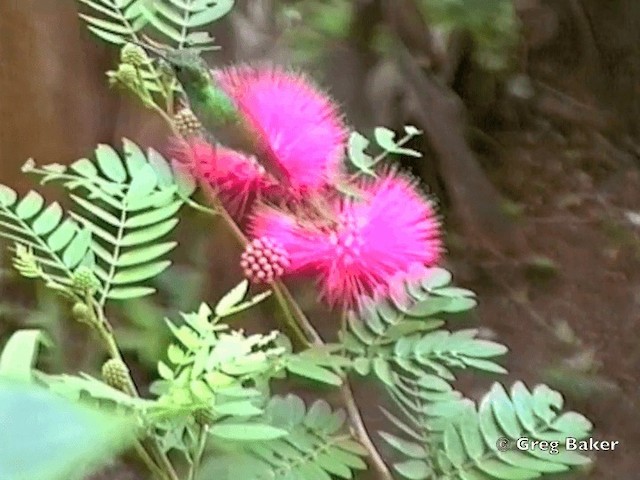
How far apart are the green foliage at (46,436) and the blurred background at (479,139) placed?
41cm

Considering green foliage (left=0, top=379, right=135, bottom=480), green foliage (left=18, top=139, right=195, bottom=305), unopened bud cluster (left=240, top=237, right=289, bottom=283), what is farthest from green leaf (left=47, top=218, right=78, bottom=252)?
green foliage (left=0, top=379, right=135, bottom=480)

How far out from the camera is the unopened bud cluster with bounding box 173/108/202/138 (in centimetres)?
55

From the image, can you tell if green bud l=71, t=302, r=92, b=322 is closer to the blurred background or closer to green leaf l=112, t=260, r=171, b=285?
green leaf l=112, t=260, r=171, b=285

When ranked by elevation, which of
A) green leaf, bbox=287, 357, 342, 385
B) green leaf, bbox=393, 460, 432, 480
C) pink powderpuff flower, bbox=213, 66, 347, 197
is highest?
pink powderpuff flower, bbox=213, 66, 347, 197

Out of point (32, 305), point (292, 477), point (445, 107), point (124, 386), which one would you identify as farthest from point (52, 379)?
point (445, 107)

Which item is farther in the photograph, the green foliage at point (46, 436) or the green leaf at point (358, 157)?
the green leaf at point (358, 157)

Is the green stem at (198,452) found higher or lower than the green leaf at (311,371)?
lower

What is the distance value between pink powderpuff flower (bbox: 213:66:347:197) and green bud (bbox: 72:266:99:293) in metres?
0.10

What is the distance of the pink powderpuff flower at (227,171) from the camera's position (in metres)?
0.55

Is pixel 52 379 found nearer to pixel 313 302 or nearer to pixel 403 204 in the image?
pixel 403 204

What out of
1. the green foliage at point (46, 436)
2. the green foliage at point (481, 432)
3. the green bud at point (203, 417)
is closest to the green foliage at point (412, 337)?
the green foliage at point (481, 432)

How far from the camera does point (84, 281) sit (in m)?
0.51

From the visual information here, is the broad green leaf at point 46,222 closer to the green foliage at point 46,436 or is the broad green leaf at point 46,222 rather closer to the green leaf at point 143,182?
the green leaf at point 143,182

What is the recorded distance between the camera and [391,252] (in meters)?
0.55
